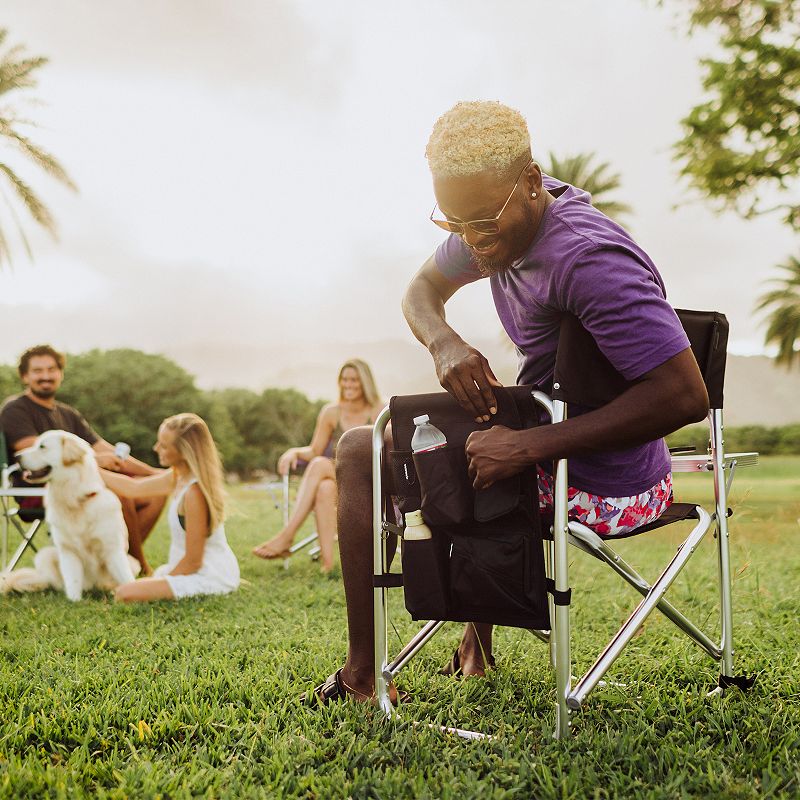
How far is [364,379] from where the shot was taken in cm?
748

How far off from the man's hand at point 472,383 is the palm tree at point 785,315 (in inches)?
1297

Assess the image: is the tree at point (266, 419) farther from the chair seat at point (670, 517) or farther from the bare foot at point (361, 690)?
the chair seat at point (670, 517)

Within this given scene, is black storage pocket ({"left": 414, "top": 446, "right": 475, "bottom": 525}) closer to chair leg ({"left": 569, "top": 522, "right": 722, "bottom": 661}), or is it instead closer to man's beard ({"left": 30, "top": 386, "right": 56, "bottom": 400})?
chair leg ({"left": 569, "top": 522, "right": 722, "bottom": 661})

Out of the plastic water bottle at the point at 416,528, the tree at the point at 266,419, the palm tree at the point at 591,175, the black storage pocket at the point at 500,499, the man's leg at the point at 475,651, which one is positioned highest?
the palm tree at the point at 591,175

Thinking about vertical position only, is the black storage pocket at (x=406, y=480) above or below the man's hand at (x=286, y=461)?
above

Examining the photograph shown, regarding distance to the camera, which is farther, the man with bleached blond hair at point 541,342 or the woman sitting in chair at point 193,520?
the woman sitting in chair at point 193,520

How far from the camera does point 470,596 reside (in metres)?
2.26

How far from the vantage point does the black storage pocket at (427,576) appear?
2.29m

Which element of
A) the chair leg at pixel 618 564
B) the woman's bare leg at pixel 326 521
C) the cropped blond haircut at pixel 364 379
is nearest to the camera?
the chair leg at pixel 618 564

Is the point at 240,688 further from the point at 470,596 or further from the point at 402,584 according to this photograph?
the point at 470,596

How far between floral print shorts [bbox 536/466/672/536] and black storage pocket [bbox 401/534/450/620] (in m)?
0.38

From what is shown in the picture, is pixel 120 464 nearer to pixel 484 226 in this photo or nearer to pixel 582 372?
pixel 484 226

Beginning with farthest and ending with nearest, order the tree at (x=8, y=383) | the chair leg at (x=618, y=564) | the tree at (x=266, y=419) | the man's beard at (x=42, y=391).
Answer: the tree at (x=266, y=419) < the tree at (x=8, y=383) < the man's beard at (x=42, y=391) < the chair leg at (x=618, y=564)

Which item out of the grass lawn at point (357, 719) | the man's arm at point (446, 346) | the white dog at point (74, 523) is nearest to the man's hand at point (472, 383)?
the man's arm at point (446, 346)
